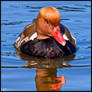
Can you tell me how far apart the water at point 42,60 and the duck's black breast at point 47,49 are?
0.15 meters

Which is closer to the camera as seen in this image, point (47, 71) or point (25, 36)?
point (47, 71)

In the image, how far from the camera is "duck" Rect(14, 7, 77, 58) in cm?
981

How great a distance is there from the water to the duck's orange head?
56 cm

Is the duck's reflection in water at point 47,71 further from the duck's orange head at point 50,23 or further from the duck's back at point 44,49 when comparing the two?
the duck's orange head at point 50,23

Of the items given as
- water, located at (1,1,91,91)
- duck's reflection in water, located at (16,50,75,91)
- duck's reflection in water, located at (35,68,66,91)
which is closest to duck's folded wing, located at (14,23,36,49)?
water, located at (1,1,91,91)

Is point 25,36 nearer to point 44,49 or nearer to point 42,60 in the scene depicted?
point 44,49

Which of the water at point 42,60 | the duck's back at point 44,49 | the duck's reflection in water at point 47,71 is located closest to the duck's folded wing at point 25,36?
the water at point 42,60

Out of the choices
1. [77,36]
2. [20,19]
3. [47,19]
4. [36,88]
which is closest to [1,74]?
[36,88]

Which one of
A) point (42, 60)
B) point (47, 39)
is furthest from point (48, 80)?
point (47, 39)

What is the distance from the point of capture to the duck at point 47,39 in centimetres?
Answer: 981

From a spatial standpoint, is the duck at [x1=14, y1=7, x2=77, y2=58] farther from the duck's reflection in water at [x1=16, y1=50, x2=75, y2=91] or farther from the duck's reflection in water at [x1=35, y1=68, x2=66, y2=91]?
the duck's reflection in water at [x1=35, y1=68, x2=66, y2=91]

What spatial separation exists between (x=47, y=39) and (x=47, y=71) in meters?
1.29

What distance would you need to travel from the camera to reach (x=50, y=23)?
389 inches

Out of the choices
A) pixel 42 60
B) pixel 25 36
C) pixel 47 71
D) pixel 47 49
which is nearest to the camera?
pixel 47 71
